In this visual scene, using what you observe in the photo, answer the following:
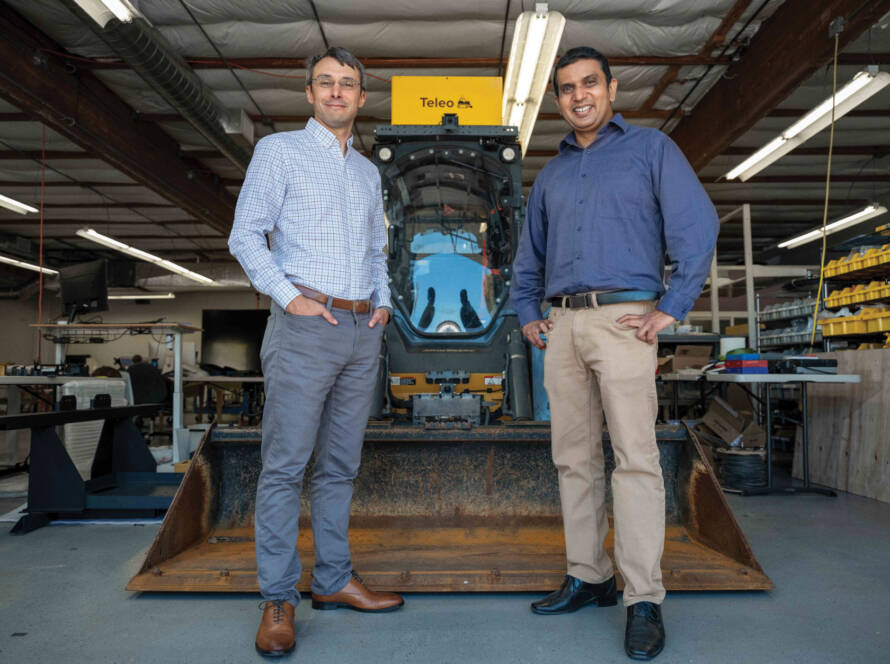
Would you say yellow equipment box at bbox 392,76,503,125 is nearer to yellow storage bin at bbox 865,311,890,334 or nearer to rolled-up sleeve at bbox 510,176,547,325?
rolled-up sleeve at bbox 510,176,547,325

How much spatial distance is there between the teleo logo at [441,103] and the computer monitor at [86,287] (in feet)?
9.09

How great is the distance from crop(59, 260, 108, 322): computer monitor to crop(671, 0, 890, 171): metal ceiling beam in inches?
219

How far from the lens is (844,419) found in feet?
14.1

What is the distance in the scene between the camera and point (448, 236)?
3.98 meters

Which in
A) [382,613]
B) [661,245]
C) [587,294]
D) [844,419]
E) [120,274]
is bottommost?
[382,613]

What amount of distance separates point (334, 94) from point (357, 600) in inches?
61.5

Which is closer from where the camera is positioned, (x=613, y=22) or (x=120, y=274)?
(x=613, y=22)

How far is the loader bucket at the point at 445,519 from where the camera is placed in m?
2.12

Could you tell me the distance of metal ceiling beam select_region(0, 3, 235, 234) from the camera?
505 centimetres

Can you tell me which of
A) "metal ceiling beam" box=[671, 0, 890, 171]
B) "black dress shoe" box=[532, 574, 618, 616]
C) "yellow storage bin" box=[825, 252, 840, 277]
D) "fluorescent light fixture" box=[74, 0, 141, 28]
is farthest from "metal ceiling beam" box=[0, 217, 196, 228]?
"black dress shoe" box=[532, 574, 618, 616]

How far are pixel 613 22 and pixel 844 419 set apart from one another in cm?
341

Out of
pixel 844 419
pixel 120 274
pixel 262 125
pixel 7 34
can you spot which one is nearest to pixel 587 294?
pixel 844 419

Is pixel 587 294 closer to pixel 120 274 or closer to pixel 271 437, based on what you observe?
pixel 271 437

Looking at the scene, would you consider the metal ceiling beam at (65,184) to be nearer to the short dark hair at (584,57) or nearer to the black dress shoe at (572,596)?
the short dark hair at (584,57)
